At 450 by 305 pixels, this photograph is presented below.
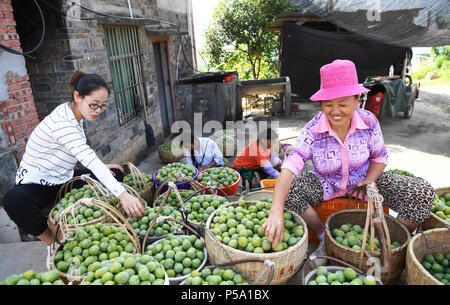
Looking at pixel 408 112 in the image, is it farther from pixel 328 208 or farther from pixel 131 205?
pixel 131 205

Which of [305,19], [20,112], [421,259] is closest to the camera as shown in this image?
[421,259]

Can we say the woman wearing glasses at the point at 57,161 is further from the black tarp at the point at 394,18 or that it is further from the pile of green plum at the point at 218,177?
the black tarp at the point at 394,18

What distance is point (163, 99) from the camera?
8516 mm

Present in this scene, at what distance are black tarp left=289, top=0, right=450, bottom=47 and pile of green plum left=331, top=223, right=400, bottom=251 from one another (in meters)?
4.70

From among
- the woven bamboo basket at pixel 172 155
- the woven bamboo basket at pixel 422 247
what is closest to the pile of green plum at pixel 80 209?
the woven bamboo basket at pixel 422 247

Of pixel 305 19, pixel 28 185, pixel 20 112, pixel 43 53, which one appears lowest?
pixel 28 185

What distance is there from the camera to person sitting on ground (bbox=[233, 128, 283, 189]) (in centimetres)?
446

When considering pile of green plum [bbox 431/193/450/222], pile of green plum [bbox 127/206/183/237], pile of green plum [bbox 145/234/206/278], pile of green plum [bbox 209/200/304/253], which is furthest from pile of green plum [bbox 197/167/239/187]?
pile of green plum [bbox 431/193/450/222]

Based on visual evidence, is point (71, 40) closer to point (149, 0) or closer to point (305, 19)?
point (149, 0)

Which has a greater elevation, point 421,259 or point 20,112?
point 20,112

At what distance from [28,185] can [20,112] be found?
1183 mm

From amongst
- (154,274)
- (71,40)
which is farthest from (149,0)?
(154,274)

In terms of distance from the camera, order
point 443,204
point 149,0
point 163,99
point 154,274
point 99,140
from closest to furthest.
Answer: point 154,274, point 443,204, point 99,140, point 149,0, point 163,99

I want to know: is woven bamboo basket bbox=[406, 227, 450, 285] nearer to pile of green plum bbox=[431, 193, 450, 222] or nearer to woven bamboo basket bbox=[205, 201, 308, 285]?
pile of green plum bbox=[431, 193, 450, 222]
